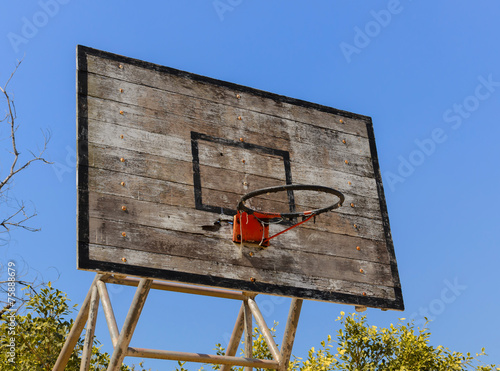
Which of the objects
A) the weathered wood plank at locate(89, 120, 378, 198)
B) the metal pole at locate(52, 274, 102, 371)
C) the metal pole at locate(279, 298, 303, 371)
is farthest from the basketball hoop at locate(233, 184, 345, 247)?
the metal pole at locate(52, 274, 102, 371)

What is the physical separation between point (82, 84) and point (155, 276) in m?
2.00

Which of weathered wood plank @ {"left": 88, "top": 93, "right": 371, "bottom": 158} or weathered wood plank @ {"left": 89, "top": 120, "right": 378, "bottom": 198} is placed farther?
weathered wood plank @ {"left": 88, "top": 93, "right": 371, "bottom": 158}

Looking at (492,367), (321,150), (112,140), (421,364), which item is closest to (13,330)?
(112,140)

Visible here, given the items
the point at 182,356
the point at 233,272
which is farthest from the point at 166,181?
the point at 182,356

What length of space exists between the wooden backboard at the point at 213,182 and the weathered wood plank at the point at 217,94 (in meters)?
0.01

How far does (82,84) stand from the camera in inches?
245

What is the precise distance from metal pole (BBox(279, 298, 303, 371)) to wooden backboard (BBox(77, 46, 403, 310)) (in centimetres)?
85

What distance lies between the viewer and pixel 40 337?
9.27 m

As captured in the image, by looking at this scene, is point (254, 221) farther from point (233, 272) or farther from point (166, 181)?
point (166, 181)

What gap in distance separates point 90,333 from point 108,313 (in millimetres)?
343

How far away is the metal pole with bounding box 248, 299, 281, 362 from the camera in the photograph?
23.6ft

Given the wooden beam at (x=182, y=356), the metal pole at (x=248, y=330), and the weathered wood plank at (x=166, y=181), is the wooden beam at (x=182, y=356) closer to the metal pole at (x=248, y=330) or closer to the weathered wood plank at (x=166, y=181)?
the metal pole at (x=248, y=330)

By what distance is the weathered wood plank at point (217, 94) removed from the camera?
→ 6488 mm

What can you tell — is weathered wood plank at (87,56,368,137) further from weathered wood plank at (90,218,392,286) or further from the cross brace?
the cross brace
